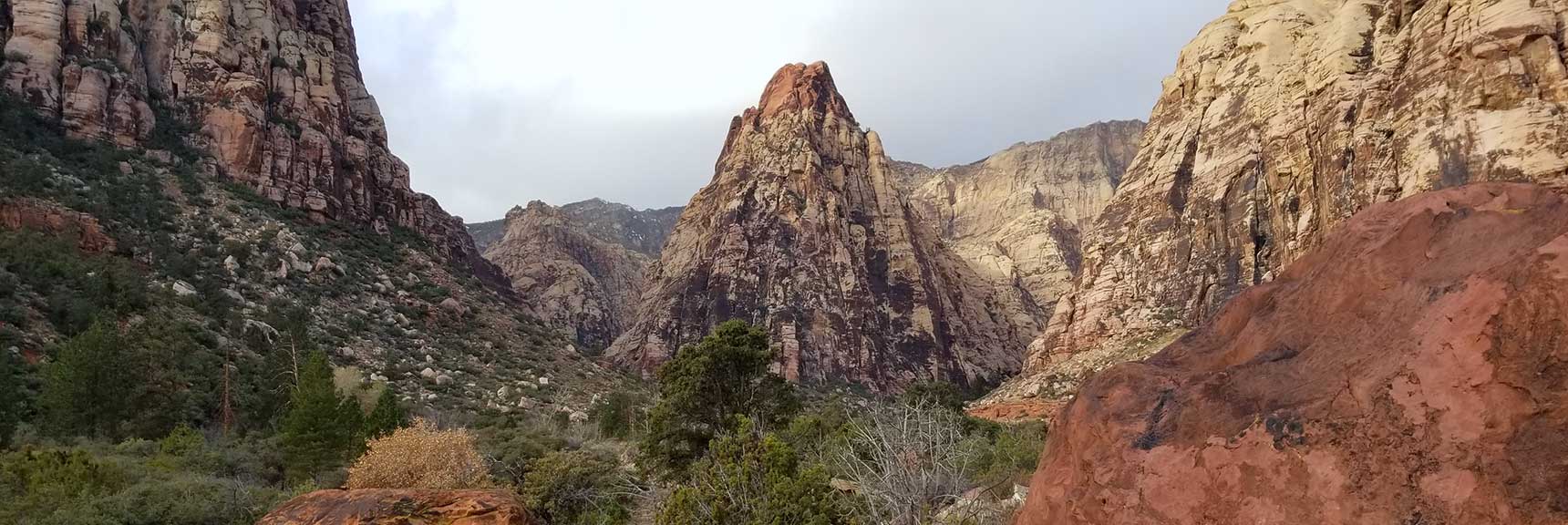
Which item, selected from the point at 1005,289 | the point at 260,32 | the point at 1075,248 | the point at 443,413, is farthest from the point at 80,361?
the point at 1075,248

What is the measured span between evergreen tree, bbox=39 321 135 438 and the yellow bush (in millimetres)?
14963

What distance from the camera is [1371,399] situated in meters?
4.03

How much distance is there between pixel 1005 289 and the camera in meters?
99.6

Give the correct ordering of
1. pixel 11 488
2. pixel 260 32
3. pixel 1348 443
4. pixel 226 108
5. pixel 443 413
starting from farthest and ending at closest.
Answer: pixel 260 32 < pixel 226 108 < pixel 443 413 < pixel 11 488 < pixel 1348 443

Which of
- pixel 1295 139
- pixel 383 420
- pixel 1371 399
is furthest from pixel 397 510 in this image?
pixel 1295 139

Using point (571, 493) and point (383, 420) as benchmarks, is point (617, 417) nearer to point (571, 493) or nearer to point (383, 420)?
point (383, 420)

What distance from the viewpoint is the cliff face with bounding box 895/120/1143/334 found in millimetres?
113812

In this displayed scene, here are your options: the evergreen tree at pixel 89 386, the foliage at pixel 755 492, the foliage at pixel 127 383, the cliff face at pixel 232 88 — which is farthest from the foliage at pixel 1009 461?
the cliff face at pixel 232 88

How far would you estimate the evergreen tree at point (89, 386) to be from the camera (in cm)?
2203

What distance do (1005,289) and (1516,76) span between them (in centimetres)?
7448

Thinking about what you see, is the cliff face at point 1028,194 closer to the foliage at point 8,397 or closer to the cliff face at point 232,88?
the cliff face at point 232,88

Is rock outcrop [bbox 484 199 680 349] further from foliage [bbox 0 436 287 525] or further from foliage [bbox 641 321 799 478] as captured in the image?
foliage [bbox 0 436 287 525]

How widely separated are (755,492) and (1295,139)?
128 ft

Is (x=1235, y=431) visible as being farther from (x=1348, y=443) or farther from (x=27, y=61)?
(x=27, y=61)
